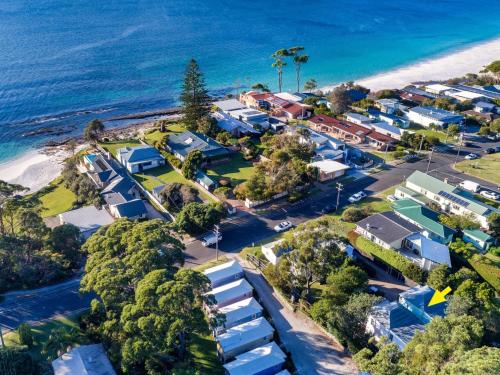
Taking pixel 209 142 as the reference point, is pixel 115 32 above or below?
above

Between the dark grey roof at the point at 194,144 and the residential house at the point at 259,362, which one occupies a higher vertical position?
the dark grey roof at the point at 194,144

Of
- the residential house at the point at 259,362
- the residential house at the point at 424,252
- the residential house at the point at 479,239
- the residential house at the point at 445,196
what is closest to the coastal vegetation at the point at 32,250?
the residential house at the point at 259,362

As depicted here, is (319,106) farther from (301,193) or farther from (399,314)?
(399,314)

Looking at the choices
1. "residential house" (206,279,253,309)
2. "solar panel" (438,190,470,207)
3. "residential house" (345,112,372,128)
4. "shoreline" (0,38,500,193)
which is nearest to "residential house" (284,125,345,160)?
"residential house" (345,112,372,128)

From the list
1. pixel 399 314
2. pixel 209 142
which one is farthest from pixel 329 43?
pixel 399 314

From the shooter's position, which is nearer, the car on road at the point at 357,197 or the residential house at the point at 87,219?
the residential house at the point at 87,219

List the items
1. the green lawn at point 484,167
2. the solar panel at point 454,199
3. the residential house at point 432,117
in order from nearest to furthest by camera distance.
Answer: the solar panel at point 454,199 → the green lawn at point 484,167 → the residential house at point 432,117

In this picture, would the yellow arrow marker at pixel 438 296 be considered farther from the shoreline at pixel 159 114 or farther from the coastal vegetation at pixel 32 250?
the shoreline at pixel 159 114

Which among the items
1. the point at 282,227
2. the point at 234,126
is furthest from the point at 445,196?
the point at 234,126
